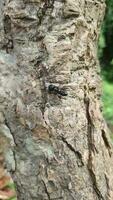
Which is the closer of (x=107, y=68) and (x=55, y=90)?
(x=55, y=90)

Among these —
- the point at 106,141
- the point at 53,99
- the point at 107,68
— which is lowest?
the point at 107,68

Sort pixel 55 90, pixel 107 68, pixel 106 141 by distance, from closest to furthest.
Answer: pixel 55 90 → pixel 106 141 → pixel 107 68

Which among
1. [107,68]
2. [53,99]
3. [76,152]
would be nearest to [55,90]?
[53,99]

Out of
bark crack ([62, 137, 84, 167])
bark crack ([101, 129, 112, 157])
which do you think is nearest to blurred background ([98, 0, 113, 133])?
bark crack ([101, 129, 112, 157])

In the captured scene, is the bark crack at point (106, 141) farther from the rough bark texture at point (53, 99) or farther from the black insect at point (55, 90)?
the black insect at point (55, 90)

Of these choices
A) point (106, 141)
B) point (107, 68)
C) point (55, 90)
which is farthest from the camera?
point (107, 68)

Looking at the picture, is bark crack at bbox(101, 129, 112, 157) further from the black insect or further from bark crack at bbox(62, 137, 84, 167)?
the black insect

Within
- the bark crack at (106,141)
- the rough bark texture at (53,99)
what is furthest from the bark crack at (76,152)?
the bark crack at (106,141)

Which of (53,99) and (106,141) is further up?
(53,99)

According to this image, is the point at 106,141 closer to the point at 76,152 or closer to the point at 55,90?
the point at 76,152
